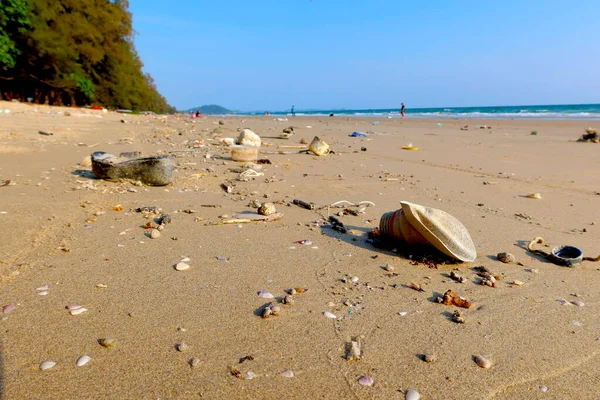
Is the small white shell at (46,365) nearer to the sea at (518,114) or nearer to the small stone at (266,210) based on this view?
the small stone at (266,210)

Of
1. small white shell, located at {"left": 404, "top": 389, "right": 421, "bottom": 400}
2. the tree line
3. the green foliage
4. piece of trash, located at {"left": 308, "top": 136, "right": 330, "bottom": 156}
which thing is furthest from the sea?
small white shell, located at {"left": 404, "top": 389, "right": 421, "bottom": 400}

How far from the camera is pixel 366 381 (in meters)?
1.58

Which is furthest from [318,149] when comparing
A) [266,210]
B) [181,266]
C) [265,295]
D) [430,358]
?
[430,358]

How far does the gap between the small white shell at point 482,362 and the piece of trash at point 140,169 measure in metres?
3.74

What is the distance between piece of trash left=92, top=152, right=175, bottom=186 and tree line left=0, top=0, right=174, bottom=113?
61.5 feet

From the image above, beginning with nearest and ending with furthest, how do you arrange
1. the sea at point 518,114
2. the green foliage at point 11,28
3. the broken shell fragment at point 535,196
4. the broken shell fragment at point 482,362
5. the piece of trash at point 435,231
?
1. the broken shell fragment at point 482,362
2. the piece of trash at point 435,231
3. the broken shell fragment at point 535,196
4. the green foliage at point 11,28
5. the sea at point 518,114

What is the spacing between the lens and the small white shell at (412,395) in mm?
1510

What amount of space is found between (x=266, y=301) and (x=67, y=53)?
24.2 metres

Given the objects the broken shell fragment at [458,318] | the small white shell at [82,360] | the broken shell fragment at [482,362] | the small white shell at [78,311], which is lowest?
the broken shell fragment at [482,362]

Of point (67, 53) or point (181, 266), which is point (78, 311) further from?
point (67, 53)

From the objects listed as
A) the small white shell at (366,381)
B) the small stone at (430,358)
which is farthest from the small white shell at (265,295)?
the small stone at (430,358)

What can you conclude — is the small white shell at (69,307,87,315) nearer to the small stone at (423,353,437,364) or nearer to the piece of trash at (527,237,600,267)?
the small stone at (423,353,437,364)

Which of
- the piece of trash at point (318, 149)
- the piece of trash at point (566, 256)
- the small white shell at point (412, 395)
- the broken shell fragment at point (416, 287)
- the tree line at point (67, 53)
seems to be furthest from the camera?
the tree line at point (67, 53)

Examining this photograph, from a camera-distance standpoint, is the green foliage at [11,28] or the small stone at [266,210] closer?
the small stone at [266,210]
